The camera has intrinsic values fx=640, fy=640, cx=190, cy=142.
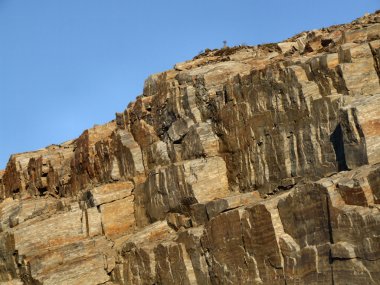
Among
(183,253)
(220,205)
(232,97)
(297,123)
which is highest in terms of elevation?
(232,97)

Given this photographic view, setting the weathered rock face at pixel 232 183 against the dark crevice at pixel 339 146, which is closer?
the weathered rock face at pixel 232 183

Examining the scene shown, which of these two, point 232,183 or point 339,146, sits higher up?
point 339,146

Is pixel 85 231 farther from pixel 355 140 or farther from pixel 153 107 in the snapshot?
pixel 355 140

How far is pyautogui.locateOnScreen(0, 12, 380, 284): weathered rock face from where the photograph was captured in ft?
112

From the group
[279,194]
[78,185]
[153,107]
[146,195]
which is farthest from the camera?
[78,185]

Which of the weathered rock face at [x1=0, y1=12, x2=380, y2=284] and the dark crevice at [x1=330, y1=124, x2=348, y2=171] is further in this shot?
the dark crevice at [x1=330, y1=124, x2=348, y2=171]

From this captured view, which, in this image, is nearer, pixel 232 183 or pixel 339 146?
pixel 339 146

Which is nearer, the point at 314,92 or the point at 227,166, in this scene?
the point at 314,92

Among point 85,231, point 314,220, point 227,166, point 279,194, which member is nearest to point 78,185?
point 85,231

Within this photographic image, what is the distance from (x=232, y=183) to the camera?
44594 mm

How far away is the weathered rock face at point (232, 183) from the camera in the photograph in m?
34.1

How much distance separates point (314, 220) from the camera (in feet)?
112

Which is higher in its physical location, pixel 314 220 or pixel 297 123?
pixel 297 123

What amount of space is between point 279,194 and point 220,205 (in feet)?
14.3
